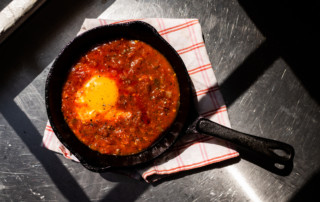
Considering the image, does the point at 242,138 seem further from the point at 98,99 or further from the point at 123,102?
the point at 98,99

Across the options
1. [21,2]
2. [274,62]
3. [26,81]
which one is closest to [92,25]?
[21,2]

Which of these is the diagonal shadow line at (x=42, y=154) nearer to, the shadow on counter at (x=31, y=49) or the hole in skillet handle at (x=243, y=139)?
the shadow on counter at (x=31, y=49)

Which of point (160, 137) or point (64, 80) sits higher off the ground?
point (64, 80)

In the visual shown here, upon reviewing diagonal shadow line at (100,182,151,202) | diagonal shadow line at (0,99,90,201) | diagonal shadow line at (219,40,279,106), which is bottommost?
diagonal shadow line at (100,182,151,202)

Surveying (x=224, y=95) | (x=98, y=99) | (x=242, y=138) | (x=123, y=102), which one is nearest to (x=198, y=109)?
(x=224, y=95)

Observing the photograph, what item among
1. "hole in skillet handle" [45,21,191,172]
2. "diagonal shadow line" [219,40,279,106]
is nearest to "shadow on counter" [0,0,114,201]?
"hole in skillet handle" [45,21,191,172]

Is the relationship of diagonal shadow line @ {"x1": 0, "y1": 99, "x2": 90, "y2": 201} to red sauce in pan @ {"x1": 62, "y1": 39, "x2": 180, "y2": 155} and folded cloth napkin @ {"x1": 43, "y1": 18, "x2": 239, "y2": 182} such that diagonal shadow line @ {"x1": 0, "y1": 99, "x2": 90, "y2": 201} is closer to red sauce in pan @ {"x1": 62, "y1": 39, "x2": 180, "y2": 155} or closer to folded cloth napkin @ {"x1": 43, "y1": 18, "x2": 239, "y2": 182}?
folded cloth napkin @ {"x1": 43, "y1": 18, "x2": 239, "y2": 182}

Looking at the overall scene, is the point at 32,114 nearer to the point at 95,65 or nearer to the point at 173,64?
the point at 95,65
